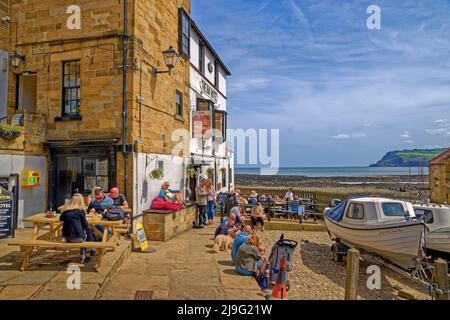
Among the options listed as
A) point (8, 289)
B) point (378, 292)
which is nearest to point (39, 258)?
point (8, 289)

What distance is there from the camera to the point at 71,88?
9.96 meters

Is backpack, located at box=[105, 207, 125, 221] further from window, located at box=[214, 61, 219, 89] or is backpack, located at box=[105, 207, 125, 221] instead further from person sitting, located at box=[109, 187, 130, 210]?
window, located at box=[214, 61, 219, 89]

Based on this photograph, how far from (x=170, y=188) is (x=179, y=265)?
569 cm

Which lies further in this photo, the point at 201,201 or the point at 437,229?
the point at 201,201

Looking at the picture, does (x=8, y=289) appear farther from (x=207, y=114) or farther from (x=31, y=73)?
(x=207, y=114)

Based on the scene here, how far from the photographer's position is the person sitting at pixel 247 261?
6.17m

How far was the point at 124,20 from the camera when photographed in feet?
30.6

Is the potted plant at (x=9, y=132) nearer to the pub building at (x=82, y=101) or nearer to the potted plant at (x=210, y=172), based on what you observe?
the pub building at (x=82, y=101)

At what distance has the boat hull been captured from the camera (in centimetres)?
798

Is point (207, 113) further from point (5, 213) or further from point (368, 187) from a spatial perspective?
point (368, 187)

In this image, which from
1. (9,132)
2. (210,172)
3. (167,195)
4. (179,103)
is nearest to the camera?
(9,132)

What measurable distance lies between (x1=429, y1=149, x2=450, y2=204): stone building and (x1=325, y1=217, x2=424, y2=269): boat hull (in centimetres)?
1470

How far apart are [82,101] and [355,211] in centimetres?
1041

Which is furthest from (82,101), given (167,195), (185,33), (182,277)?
Result: (182,277)
